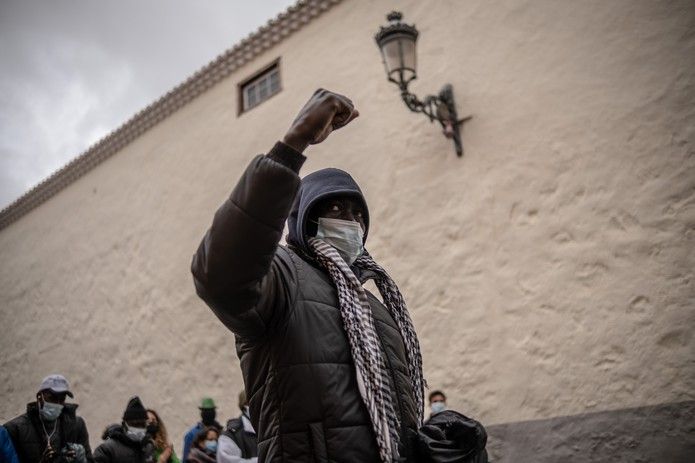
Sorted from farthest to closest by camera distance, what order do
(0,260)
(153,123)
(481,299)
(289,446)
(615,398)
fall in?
(0,260), (153,123), (481,299), (615,398), (289,446)

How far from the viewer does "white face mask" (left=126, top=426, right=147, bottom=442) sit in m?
4.80

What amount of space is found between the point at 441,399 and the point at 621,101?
9.91ft

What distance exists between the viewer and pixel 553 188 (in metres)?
5.11

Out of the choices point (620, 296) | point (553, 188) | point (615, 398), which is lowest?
point (615, 398)

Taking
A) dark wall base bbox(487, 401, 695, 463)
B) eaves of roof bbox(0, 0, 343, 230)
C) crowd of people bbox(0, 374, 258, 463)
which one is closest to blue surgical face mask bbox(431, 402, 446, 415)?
dark wall base bbox(487, 401, 695, 463)

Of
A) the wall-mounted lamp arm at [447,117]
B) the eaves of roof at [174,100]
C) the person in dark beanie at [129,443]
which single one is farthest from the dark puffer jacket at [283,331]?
the eaves of roof at [174,100]

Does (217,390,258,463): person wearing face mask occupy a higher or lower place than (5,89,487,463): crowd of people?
lower

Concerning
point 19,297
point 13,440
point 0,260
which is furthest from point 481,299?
point 0,260

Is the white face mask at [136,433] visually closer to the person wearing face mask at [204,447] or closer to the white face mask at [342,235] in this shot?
the person wearing face mask at [204,447]

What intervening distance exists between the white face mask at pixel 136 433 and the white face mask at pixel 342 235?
3.79 m

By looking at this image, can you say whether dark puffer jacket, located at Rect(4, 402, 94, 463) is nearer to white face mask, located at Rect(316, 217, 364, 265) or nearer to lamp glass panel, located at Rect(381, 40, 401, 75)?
white face mask, located at Rect(316, 217, 364, 265)

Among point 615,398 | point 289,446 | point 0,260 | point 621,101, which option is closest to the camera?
point 289,446

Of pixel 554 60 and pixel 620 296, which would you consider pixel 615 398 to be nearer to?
pixel 620 296

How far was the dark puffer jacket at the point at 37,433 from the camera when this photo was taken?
4.36m
